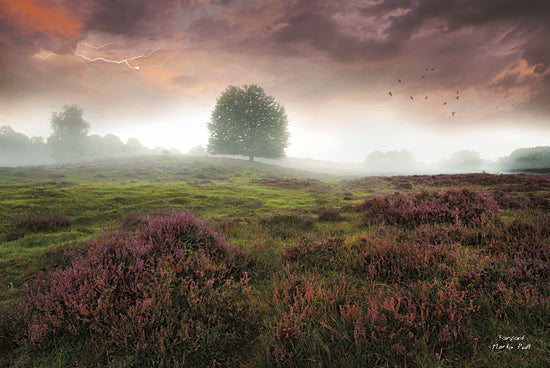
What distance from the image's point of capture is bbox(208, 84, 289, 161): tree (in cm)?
4138

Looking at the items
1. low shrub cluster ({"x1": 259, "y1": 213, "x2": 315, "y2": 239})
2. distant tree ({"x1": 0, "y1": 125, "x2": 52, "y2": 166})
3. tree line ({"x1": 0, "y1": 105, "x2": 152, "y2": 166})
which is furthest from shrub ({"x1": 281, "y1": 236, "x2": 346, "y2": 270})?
distant tree ({"x1": 0, "y1": 125, "x2": 52, "y2": 166})

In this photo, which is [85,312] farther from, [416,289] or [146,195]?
[146,195]

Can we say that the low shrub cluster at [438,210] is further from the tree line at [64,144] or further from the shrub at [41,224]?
the tree line at [64,144]

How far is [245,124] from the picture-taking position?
41.6m

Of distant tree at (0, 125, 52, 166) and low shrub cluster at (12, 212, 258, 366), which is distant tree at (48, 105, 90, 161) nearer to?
distant tree at (0, 125, 52, 166)

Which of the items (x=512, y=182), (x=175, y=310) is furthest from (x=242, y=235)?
(x=512, y=182)

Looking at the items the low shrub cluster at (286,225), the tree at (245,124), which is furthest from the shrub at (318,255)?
the tree at (245,124)

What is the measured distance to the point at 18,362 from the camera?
2031 millimetres

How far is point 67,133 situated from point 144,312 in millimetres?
80030

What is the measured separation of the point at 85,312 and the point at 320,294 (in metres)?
2.59

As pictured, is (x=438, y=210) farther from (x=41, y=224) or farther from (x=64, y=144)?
(x=64, y=144)

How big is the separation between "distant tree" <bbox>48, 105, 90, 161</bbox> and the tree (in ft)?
147

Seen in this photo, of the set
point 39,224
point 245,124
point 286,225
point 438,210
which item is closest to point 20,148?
point 245,124

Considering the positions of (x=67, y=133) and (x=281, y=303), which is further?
(x=67, y=133)
